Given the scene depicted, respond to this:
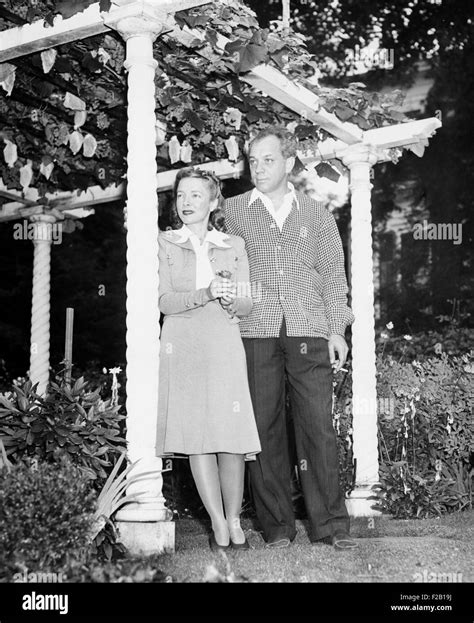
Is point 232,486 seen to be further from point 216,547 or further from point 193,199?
point 193,199


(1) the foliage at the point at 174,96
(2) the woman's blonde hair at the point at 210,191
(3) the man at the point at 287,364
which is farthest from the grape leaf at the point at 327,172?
(2) the woman's blonde hair at the point at 210,191

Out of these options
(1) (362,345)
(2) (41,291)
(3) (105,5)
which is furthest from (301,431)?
(2) (41,291)

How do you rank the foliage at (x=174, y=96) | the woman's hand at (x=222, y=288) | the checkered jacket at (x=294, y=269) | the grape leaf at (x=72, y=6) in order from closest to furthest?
the woman's hand at (x=222, y=288) → the checkered jacket at (x=294, y=269) → the grape leaf at (x=72, y=6) → the foliage at (x=174, y=96)

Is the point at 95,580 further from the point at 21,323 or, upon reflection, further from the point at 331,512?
the point at 21,323

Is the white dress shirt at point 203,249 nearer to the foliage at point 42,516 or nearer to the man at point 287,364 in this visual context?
the man at point 287,364

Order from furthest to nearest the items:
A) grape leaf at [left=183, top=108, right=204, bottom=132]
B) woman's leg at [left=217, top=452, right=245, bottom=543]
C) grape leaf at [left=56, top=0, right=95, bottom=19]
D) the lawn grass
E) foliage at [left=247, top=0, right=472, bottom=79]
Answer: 1. foliage at [left=247, top=0, right=472, bottom=79]
2. grape leaf at [left=183, top=108, right=204, bottom=132]
3. grape leaf at [left=56, top=0, right=95, bottom=19]
4. woman's leg at [left=217, top=452, right=245, bottom=543]
5. the lawn grass

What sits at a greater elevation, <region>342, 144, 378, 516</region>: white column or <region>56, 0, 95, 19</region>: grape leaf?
<region>56, 0, 95, 19</region>: grape leaf

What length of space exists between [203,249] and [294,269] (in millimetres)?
485

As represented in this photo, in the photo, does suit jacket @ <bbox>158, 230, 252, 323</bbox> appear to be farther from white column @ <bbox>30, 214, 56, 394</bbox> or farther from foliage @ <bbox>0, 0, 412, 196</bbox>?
white column @ <bbox>30, 214, 56, 394</bbox>

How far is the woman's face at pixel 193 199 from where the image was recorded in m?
4.14

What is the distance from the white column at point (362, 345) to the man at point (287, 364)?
175 cm

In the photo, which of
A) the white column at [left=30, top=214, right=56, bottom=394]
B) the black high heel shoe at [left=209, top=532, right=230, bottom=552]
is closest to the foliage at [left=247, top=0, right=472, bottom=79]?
the white column at [left=30, top=214, right=56, bottom=394]

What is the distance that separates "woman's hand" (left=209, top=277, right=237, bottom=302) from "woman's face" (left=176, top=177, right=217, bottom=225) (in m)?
0.49

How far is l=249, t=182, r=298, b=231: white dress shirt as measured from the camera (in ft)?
14.5
